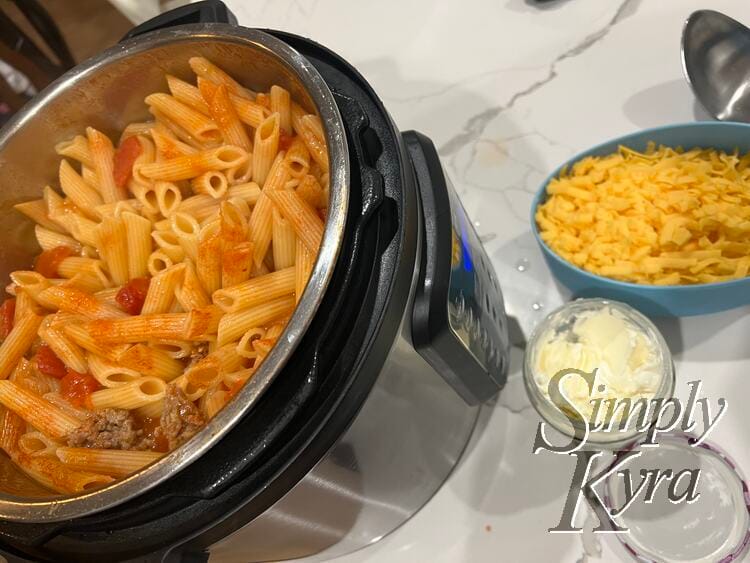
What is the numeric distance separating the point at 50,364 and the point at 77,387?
63 mm

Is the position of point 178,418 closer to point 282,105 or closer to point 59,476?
point 59,476

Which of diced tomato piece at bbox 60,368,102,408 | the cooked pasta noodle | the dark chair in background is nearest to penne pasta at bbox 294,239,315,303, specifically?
the cooked pasta noodle

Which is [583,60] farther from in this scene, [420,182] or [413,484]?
[413,484]

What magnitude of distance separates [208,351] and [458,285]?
328 mm

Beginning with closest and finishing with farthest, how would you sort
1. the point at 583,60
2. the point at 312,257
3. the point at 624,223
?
1. the point at 312,257
2. the point at 624,223
3. the point at 583,60

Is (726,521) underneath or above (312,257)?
underneath

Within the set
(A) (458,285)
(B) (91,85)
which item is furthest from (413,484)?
(B) (91,85)

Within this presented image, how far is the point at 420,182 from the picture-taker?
77 cm

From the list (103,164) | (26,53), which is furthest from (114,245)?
(26,53)

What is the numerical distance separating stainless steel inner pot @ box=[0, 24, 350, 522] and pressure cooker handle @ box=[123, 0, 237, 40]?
0.06 metres

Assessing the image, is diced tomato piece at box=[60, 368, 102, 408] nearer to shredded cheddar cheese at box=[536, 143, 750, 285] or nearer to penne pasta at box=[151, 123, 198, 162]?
penne pasta at box=[151, 123, 198, 162]

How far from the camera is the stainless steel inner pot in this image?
1.87ft

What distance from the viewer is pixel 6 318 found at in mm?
873

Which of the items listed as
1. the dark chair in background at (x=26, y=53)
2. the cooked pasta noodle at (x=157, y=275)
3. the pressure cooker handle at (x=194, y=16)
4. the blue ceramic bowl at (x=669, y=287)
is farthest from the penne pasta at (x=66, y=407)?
the dark chair in background at (x=26, y=53)
